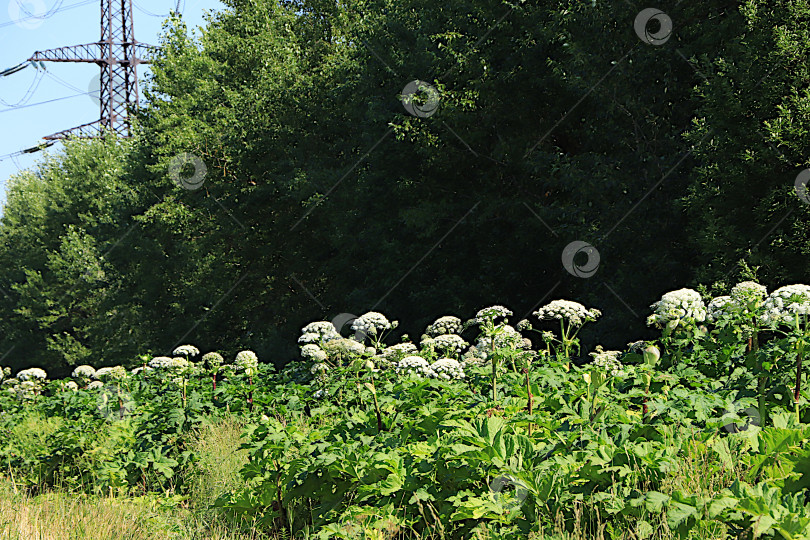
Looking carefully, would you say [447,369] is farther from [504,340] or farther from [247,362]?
[247,362]

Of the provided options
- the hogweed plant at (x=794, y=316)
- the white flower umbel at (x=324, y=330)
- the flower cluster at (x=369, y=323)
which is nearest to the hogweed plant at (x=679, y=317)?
the hogweed plant at (x=794, y=316)

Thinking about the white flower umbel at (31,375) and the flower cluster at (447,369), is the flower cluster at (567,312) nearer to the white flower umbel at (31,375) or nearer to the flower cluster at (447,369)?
the flower cluster at (447,369)

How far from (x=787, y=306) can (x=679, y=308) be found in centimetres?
79

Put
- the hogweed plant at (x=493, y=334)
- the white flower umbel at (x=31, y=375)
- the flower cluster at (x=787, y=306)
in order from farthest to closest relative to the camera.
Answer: the white flower umbel at (x=31, y=375) → the hogweed plant at (x=493, y=334) → the flower cluster at (x=787, y=306)

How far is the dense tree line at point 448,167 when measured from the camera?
11.4 m

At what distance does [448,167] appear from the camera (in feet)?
62.3

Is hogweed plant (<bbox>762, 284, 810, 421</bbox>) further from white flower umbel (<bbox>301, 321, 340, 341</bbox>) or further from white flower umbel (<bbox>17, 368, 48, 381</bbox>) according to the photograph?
white flower umbel (<bbox>17, 368, 48, 381</bbox>)

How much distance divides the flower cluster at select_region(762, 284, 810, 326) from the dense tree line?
483 cm

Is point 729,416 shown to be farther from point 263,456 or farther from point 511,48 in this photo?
point 511,48

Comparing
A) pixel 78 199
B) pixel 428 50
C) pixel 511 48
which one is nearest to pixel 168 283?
pixel 78 199

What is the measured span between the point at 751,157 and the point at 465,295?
8.41 meters

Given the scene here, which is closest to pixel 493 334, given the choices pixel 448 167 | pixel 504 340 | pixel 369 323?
pixel 504 340

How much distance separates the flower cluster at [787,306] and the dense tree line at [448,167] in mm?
4830

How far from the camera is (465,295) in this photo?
18234 millimetres
